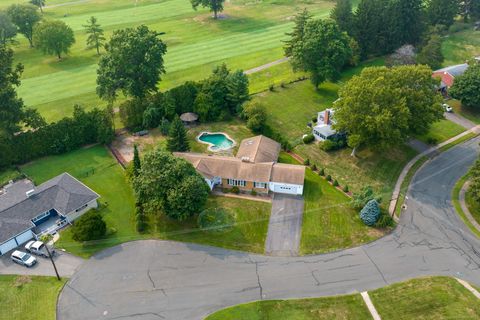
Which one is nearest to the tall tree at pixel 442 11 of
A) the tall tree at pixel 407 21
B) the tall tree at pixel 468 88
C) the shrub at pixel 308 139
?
the tall tree at pixel 407 21

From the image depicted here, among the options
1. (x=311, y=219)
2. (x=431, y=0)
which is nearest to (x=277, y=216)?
(x=311, y=219)

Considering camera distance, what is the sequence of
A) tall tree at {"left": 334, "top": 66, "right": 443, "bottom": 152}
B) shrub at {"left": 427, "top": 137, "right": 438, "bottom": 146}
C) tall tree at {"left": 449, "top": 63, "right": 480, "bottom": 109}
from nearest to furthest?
1. tall tree at {"left": 334, "top": 66, "right": 443, "bottom": 152}
2. shrub at {"left": 427, "top": 137, "right": 438, "bottom": 146}
3. tall tree at {"left": 449, "top": 63, "right": 480, "bottom": 109}

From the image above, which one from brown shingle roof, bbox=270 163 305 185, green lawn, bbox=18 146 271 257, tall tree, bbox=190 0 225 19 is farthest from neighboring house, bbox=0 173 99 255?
tall tree, bbox=190 0 225 19

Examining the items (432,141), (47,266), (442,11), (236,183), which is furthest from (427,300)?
(442,11)

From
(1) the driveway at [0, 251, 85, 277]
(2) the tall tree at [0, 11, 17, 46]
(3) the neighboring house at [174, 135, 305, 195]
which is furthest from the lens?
(2) the tall tree at [0, 11, 17, 46]

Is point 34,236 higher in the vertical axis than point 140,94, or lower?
lower

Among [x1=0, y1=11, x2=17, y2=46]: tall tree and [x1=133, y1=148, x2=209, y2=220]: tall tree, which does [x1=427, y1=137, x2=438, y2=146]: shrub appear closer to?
[x1=133, y1=148, x2=209, y2=220]: tall tree

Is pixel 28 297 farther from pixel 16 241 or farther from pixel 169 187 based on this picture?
pixel 169 187

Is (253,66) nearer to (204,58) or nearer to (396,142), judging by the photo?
(204,58)
